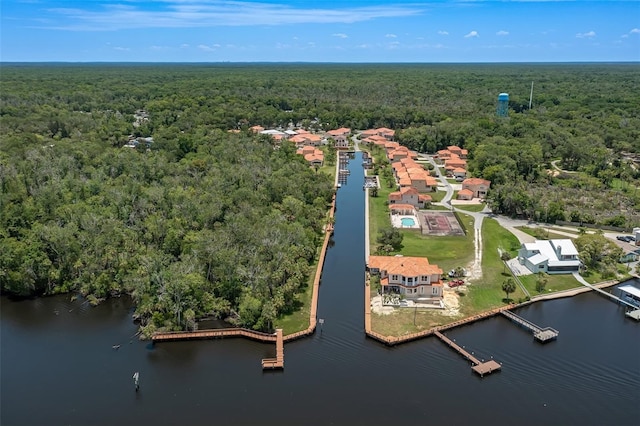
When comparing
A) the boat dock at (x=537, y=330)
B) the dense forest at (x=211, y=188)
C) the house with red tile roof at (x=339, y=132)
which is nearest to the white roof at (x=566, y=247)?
the boat dock at (x=537, y=330)

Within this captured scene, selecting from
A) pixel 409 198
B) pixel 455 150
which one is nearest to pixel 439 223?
pixel 409 198

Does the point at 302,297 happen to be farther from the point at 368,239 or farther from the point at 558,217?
the point at 558,217

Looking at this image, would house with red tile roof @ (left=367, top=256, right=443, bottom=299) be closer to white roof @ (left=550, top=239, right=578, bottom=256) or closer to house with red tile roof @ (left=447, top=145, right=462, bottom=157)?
white roof @ (left=550, top=239, right=578, bottom=256)

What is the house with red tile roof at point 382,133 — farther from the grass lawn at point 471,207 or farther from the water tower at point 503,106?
the grass lawn at point 471,207

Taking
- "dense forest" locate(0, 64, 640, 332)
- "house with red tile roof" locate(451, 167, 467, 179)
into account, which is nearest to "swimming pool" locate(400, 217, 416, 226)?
"dense forest" locate(0, 64, 640, 332)

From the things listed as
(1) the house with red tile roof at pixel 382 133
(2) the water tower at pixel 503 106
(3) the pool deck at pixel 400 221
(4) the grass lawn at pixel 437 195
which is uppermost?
(2) the water tower at pixel 503 106
